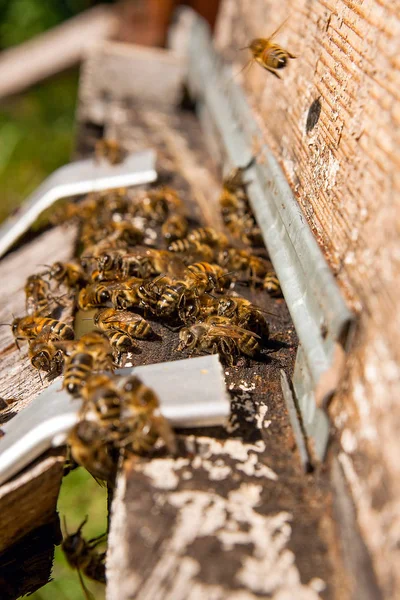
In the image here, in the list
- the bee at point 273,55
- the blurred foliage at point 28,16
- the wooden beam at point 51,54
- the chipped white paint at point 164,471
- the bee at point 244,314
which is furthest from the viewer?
the blurred foliage at point 28,16

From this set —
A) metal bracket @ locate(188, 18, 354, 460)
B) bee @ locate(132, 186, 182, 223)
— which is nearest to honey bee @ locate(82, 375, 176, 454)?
metal bracket @ locate(188, 18, 354, 460)

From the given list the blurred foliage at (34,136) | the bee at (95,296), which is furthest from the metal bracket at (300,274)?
the blurred foliage at (34,136)

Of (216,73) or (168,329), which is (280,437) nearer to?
(168,329)

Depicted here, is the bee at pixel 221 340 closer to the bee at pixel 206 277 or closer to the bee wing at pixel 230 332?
the bee wing at pixel 230 332

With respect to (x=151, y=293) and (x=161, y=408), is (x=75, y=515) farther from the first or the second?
(x=161, y=408)

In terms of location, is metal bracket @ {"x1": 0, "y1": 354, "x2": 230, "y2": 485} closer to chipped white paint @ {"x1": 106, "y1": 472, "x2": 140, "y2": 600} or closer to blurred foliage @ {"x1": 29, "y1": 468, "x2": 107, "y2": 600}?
chipped white paint @ {"x1": 106, "y1": 472, "x2": 140, "y2": 600}

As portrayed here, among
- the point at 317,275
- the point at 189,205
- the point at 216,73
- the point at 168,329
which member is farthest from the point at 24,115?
the point at 317,275

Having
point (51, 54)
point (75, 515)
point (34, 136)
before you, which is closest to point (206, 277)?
point (75, 515)
